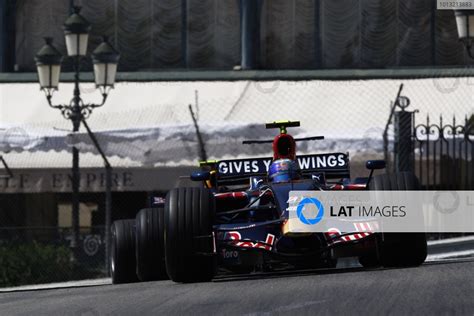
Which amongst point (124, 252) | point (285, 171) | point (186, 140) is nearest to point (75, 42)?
point (186, 140)

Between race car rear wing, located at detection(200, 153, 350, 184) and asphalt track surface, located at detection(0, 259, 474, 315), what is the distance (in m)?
1.86

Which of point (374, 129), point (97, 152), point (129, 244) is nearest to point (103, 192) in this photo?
point (97, 152)

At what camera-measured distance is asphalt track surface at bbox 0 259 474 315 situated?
9.45m

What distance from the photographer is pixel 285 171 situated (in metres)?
14.3

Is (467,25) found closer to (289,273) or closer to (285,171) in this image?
(285,171)

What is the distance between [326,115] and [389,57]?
4.26 meters

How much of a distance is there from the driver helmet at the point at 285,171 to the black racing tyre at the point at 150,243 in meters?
1.03

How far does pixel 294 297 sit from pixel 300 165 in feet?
15.8

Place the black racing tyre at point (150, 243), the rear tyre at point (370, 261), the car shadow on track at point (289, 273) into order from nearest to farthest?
the car shadow on track at point (289, 273) < the black racing tyre at point (150, 243) < the rear tyre at point (370, 261)

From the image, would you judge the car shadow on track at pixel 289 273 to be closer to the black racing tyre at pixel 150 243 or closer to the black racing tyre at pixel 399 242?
the black racing tyre at pixel 399 242

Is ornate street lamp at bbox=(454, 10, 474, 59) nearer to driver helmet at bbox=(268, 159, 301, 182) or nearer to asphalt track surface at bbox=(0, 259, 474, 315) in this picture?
driver helmet at bbox=(268, 159, 301, 182)

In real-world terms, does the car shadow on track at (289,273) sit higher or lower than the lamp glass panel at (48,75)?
lower

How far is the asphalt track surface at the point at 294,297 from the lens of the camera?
31.0 ft

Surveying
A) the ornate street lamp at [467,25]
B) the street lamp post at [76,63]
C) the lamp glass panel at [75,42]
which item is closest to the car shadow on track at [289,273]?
the ornate street lamp at [467,25]
